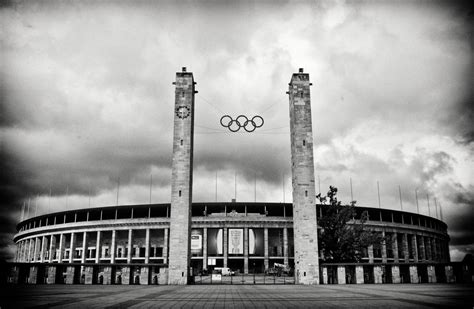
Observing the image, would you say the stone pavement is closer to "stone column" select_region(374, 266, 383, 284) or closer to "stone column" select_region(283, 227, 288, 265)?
"stone column" select_region(374, 266, 383, 284)

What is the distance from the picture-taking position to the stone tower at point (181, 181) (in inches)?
1544

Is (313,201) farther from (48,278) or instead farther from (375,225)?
(375,225)

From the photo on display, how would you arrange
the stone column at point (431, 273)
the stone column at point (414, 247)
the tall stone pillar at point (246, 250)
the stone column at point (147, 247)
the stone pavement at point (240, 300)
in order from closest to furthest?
the stone pavement at point (240, 300), the stone column at point (431, 273), the tall stone pillar at point (246, 250), the stone column at point (147, 247), the stone column at point (414, 247)

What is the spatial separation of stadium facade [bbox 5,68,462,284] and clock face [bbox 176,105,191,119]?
114 millimetres

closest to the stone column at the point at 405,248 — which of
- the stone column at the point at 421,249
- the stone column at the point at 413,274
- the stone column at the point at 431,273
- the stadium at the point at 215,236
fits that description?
the stadium at the point at 215,236

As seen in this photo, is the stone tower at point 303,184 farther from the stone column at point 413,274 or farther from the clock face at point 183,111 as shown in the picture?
the clock face at point 183,111

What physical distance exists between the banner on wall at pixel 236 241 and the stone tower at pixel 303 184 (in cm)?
4051

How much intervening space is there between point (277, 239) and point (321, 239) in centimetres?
3417

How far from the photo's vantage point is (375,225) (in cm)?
8719

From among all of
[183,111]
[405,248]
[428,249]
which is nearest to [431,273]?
[183,111]


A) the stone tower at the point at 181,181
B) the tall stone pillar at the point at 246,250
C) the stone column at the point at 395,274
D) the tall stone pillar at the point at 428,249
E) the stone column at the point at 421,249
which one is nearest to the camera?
the stone column at the point at 395,274

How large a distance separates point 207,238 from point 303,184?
153 feet

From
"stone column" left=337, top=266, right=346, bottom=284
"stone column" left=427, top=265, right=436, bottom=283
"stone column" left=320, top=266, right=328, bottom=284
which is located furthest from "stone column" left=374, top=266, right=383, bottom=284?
"stone column" left=427, top=265, right=436, bottom=283

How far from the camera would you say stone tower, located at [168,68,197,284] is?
39219 millimetres
